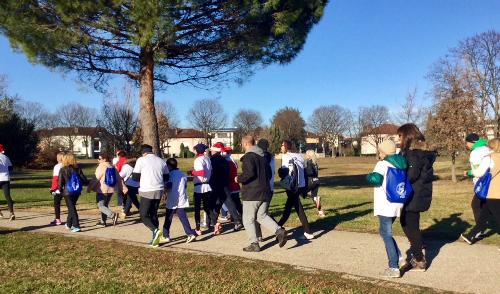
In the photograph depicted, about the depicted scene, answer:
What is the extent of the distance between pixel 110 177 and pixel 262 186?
3.95 m

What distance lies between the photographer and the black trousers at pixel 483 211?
6.90 metres

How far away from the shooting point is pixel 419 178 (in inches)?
228

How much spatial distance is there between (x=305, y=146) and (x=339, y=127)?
29.3 feet

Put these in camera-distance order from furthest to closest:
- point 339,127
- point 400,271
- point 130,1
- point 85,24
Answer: point 339,127
point 85,24
point 130,1
point 400,271

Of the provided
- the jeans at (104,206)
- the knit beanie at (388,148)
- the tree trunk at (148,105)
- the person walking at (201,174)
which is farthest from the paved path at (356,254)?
the tree trunk at (148,105)

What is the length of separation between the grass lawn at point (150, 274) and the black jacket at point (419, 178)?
3.65 ft

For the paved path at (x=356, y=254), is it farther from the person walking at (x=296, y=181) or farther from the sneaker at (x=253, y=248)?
the person walking at (x=296, y=181)

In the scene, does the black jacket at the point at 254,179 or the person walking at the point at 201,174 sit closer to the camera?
the black jacket at the point at 254,179

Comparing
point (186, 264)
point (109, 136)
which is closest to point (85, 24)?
point (186, 264)

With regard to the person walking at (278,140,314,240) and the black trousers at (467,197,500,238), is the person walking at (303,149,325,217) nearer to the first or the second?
the person walking at (278,140,314,240)

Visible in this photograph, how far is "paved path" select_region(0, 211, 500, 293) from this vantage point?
5.33 meters

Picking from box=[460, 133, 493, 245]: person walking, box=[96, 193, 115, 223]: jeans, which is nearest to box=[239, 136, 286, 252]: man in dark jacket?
box=[460, 133, 493, 245]: person walking

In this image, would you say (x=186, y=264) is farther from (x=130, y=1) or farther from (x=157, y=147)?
(x=157, y=147)

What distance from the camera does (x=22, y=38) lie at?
36.6 feet
